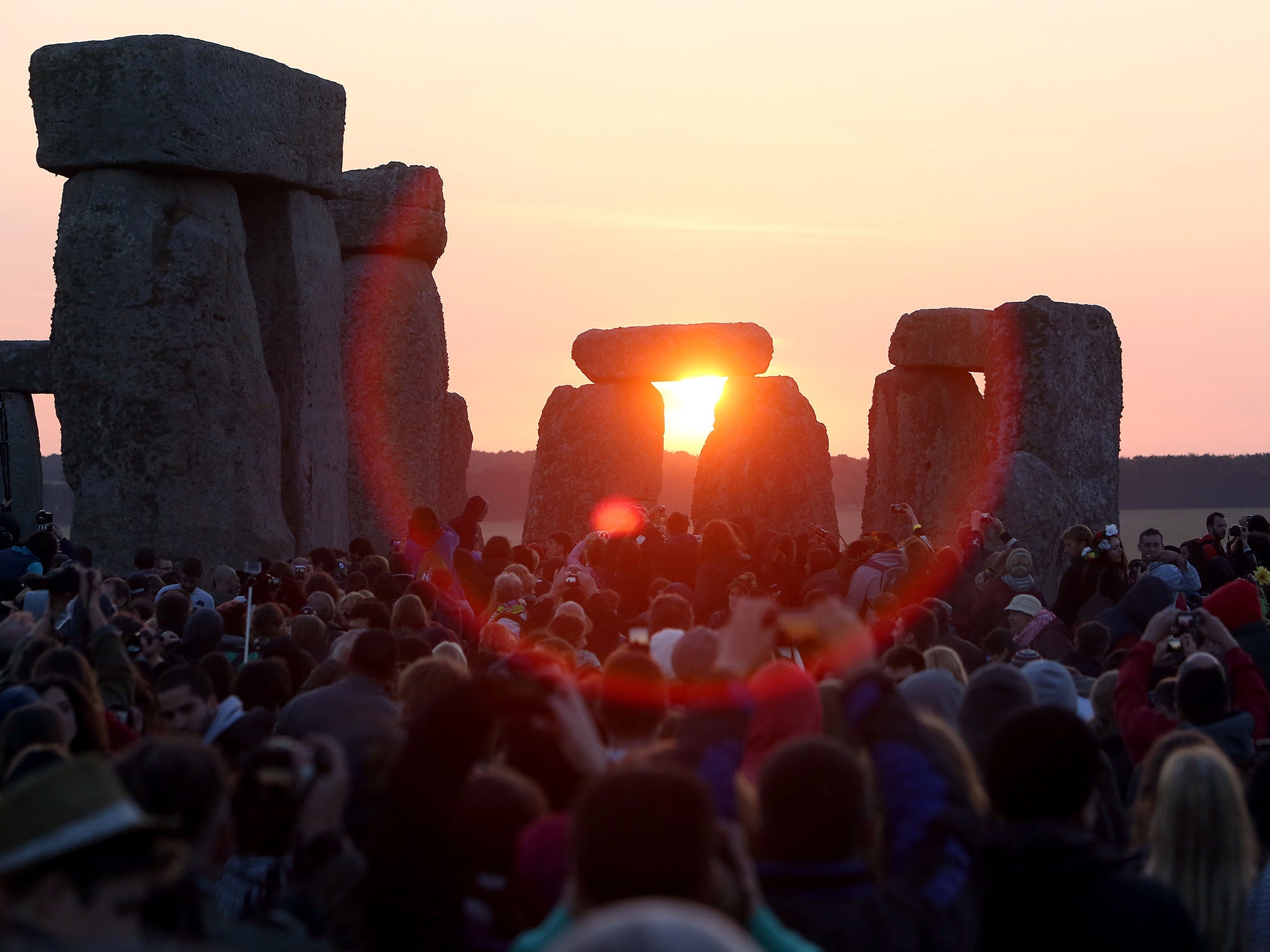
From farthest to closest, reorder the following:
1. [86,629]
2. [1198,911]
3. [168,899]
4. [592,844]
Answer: [86,629]
[1198,911]
[168,899]
[592,844]

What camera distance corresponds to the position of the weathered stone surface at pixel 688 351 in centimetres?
2184

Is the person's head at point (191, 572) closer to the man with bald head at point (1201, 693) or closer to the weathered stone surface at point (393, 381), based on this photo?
the man with bald head at point (1201, 693)

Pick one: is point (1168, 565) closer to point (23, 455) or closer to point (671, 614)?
point (671, 614)

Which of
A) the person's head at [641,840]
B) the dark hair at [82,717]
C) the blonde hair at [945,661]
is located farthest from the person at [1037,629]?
the person's head at [641,840]

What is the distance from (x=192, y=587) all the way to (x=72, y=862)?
241 inches

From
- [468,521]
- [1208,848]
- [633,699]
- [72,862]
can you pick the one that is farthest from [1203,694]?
[468,521]

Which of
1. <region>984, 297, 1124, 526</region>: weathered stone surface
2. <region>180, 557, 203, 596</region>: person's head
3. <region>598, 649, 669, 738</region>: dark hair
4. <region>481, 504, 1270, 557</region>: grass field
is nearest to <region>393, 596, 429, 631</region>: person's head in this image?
<region>180, 557, 203, 596</region>: person's head

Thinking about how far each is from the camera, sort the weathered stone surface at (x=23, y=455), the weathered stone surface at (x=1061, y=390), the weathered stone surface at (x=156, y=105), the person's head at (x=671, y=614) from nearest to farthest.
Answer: the person's head at (x=671, y=614) < the weathered stone surface at (x=156, y=105) < the weathered stone surface at (x=1061, y=390) < the weathered stone surface at (x=23, y=455)

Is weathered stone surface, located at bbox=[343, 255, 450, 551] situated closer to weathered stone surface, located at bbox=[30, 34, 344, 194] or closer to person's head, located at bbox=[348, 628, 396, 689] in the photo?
weathered stone surface, located at bbox=[30, 34, 344, 194]

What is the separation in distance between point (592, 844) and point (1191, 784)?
154 cm

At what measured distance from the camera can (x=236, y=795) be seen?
3447 millimetres

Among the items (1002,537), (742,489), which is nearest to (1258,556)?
(1002,537)

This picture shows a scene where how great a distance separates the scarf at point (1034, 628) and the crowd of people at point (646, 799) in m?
1.38

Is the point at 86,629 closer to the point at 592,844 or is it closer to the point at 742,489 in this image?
the point at 592,844
